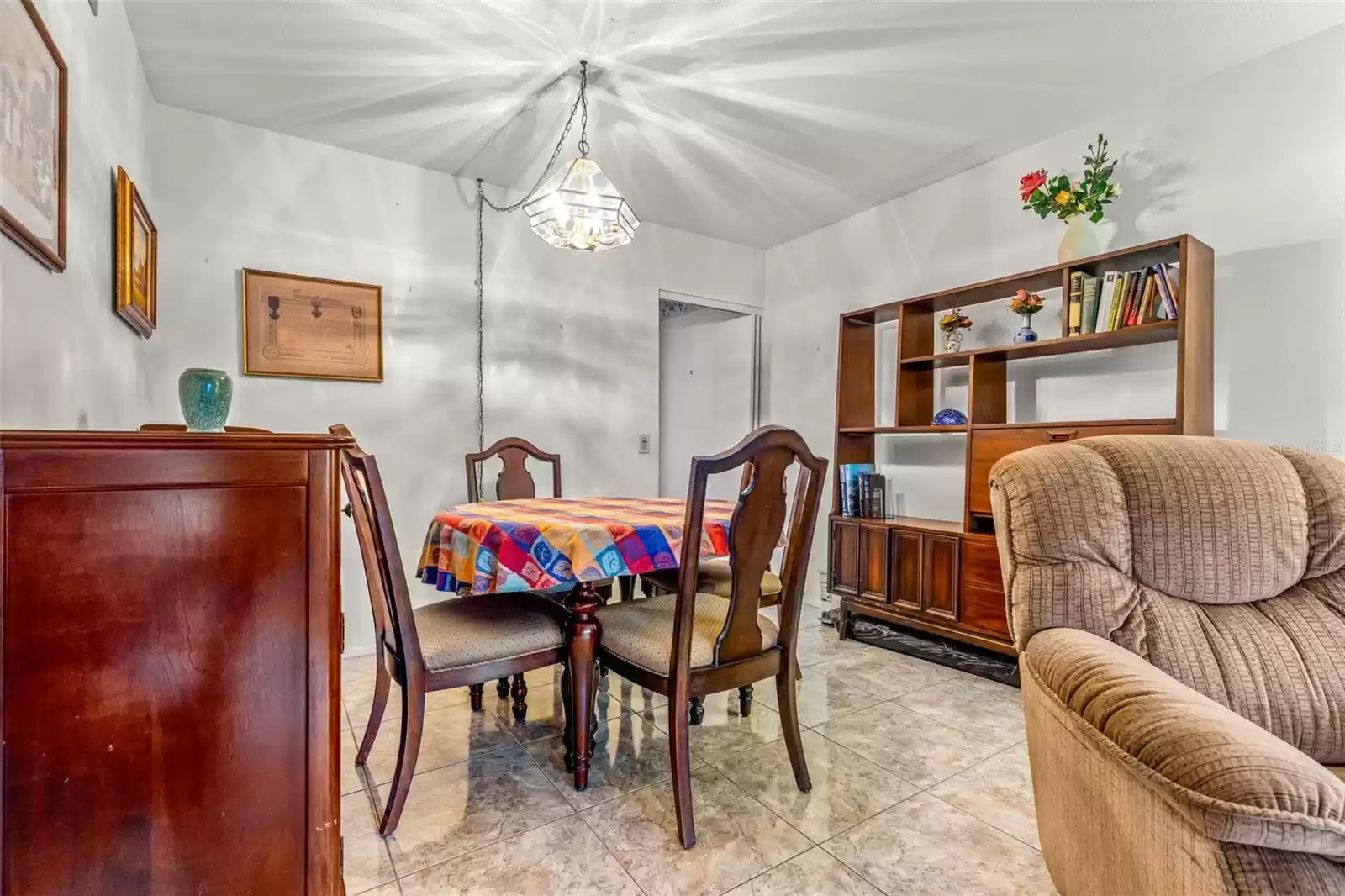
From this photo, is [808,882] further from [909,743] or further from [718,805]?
[909,743]

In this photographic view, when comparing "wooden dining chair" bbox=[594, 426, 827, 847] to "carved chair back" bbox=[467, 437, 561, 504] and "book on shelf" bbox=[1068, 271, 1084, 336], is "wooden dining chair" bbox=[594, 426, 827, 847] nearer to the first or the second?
"carved chair back" bbox=[467, 437, 561, 504]

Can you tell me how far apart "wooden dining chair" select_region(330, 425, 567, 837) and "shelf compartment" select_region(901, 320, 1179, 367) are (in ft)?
7.27

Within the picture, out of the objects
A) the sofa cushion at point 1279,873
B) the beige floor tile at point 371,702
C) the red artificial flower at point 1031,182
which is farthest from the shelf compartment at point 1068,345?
the beige floor tile at point 371,702

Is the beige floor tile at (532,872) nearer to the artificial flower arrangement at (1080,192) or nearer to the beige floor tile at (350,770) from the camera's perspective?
the beige floor tile at (350,770)

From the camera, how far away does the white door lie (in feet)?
14.5

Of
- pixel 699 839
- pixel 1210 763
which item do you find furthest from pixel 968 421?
pixel 1210 763

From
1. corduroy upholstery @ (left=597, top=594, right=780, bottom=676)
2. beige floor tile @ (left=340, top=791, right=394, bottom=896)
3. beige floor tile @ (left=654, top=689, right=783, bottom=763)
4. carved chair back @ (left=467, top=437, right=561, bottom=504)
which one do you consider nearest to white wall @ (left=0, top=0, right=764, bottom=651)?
carved chair back @ (left=467, top=437, right=561, bottom=504)

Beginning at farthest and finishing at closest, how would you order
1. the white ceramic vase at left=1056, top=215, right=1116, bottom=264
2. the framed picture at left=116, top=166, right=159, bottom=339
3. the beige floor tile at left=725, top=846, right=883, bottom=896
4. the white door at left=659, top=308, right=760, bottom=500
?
the white door at left=659, top=308, right=760, bottom=500 → the white ceramic vase at left=1056, top=215, right=1116, bottom=264 → the framed picture at left=116, top=166, right=159, bottom=339 → the beige floor tile at left=725, top=846, right=883, bottom=896

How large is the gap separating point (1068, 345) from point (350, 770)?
3.11 meters

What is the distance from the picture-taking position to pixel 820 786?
68.9 inches

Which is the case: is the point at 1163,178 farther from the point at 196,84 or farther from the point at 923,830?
the point at 196,84

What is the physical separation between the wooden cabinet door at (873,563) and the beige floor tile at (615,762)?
57.4 inches

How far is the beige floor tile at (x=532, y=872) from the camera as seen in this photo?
4.36 ft

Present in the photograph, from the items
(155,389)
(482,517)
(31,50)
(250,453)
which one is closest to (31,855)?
(250,453)
